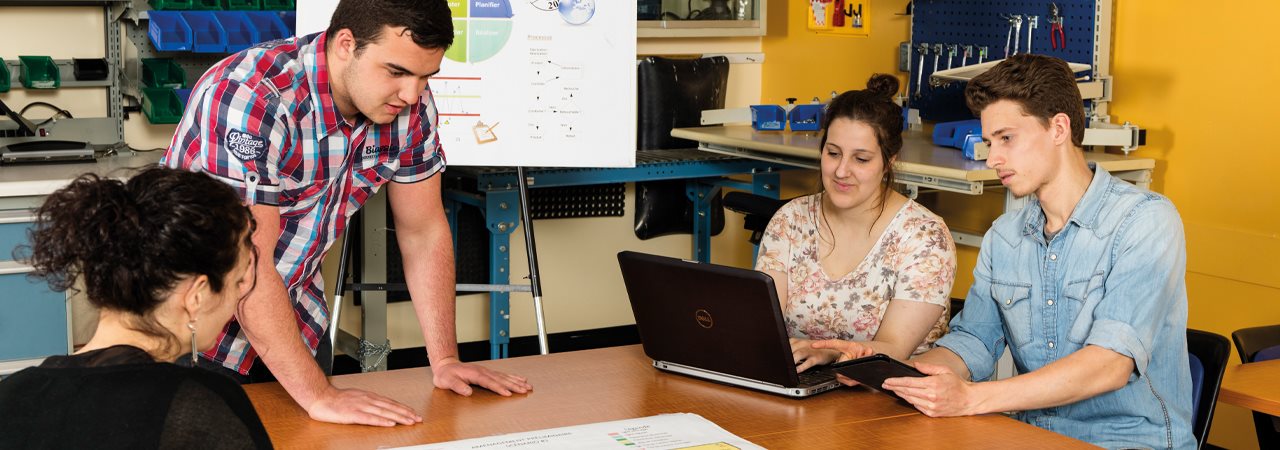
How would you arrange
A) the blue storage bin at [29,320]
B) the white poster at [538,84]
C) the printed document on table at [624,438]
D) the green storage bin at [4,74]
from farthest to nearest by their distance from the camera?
the green storage bin at [4,74] → the white poster at [538,84] → the blue storage bin at [29,320] → the printed document on table at [624,438]

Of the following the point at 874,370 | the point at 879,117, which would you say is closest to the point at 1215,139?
the point at 879,117

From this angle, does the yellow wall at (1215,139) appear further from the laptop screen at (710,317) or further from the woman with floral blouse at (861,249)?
the laptop screen at (710,317)

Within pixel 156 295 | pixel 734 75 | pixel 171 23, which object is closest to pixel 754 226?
pixel 734 75

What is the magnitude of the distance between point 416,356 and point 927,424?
293 cm

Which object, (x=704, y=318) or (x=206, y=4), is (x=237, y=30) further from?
(x=704, y=318)

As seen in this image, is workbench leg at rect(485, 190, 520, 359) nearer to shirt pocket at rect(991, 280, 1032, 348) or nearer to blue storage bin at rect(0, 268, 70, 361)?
blue storage bin at rect(0, 268, 70, 361)

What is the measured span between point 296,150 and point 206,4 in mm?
1860

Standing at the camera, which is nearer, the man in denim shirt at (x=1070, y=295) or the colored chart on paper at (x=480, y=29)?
the man in denim shirt at (x=1070, y=295)

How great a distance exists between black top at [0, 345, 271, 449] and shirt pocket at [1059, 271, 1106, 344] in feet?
4.23

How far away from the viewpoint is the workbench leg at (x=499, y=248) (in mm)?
3654

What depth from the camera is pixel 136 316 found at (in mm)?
1154

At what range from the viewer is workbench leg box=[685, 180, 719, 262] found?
4496 millimetres

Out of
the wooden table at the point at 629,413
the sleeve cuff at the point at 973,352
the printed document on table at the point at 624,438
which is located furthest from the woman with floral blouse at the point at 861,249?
the printed document on table at the point at 624,438

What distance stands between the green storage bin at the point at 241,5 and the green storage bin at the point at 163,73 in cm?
25
